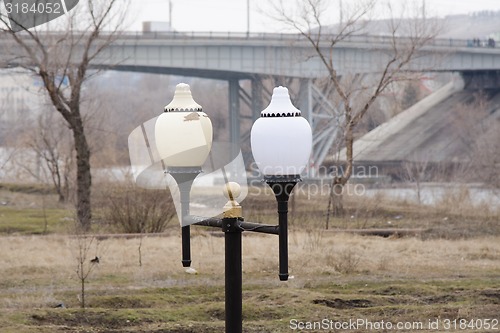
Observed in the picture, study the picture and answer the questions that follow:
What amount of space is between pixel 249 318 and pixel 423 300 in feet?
8.87

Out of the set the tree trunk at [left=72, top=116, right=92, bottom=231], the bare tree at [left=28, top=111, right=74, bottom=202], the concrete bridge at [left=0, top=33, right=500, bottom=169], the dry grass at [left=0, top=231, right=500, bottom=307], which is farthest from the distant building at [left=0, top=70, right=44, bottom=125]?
the dry grass at [left=0, top=231, right=500, bottom=307]

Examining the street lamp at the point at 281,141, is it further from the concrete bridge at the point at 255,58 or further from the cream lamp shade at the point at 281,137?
the concrete bridge at the point at 255,58

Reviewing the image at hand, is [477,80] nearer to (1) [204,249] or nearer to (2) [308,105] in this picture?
(2) [308,105]

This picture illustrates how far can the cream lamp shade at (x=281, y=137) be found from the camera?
4.34 metres

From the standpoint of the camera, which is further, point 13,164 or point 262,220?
point 13,164

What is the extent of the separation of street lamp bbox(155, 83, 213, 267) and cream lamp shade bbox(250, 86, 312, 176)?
18.2 inches

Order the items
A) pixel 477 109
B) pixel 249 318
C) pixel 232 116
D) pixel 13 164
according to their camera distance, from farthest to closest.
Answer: pixel 477 109
pixel 232 116
pixel 13 164
pixel 249 318

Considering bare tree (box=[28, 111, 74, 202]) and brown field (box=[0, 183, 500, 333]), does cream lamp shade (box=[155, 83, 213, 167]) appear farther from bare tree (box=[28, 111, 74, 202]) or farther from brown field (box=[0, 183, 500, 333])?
bare tree (box=[28, 111, 74, 202])

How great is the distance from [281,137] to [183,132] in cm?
65

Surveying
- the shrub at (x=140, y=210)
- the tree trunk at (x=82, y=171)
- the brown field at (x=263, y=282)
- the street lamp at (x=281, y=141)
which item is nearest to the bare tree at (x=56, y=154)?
the tree trunk at (x=82, y=171)

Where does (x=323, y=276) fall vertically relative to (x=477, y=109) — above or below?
below

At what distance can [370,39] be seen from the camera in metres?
47.3

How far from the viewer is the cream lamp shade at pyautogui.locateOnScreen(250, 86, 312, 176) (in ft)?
14.2

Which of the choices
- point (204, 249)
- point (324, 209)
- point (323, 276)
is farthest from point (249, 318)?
point (324, 209)
